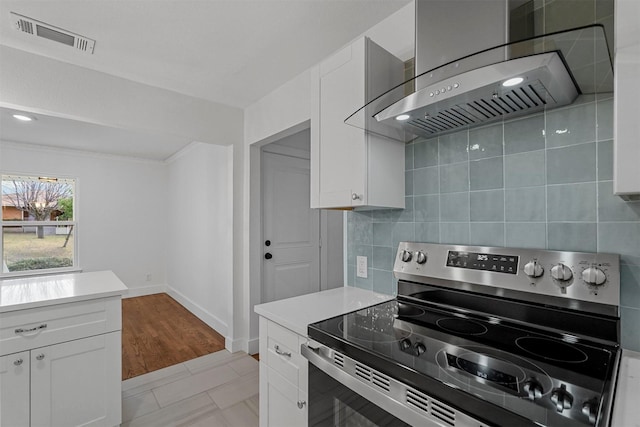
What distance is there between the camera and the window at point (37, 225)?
13.5 feet

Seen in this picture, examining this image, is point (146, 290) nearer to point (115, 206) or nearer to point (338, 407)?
point (115, 206)

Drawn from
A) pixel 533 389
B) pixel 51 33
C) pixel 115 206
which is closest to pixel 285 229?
pixel 51 33

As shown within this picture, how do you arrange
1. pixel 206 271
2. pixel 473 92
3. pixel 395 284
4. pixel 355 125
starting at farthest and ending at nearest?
pixel 206 271
pixel 395 284
pixel 355 125
pixel 473 92

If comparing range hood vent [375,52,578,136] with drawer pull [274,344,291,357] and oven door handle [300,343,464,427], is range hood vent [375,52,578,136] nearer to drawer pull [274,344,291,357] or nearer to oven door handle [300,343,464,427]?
oven door handle [300,343,464,427]

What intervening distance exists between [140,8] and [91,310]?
Result: 1.68m

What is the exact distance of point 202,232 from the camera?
12.9ft

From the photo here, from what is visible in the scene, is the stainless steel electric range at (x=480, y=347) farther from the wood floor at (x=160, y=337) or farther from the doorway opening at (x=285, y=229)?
the wood floor at (x=160, y=337)

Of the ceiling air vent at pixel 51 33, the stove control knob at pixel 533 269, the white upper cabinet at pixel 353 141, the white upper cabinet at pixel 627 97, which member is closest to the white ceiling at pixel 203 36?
the ceiling air vent at pixel 51 33

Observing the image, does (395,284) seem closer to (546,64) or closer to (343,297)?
(343,297)

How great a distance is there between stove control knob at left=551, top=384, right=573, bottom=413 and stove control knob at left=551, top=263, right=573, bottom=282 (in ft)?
1.40

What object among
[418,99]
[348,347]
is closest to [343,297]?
[348,347]

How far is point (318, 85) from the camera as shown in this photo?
1.65m

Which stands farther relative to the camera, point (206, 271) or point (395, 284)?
point (206, 271)

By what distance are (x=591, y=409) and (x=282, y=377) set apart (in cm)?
107
